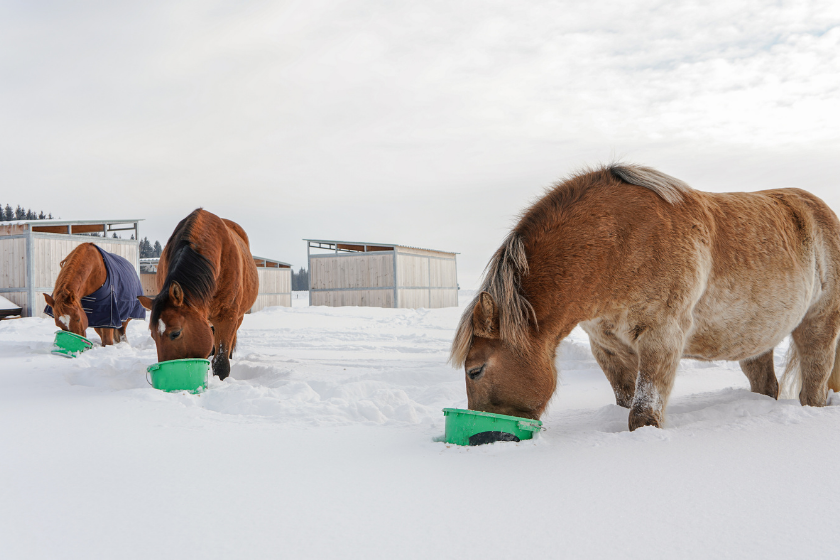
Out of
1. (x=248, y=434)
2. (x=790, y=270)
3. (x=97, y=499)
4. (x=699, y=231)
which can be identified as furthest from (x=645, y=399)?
(x=97, y=499)

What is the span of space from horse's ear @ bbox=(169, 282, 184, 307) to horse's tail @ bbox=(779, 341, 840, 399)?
4909mm

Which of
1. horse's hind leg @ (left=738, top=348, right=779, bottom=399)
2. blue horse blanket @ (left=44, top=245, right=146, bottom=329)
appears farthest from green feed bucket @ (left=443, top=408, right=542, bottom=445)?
blue horse blanket @ (left=44, top=245, right=146, bottom=329)

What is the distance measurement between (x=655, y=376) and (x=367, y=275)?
1824 cm

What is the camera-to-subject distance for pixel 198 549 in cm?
144

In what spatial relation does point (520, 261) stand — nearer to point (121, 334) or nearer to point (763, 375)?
point (763, 375)

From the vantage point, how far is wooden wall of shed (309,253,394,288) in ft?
66.6

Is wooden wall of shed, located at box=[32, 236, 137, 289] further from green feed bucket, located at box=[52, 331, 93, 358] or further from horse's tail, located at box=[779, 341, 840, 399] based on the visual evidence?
horse's tail, located at box=[779, 341, 840, 399]

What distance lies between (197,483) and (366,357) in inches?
215

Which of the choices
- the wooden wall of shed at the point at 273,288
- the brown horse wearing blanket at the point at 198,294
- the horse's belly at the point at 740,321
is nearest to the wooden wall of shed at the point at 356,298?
the wooden wall of shed at the point at 273,288

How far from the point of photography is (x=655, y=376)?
8.61ft

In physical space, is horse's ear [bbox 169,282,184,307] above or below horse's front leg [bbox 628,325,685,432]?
above

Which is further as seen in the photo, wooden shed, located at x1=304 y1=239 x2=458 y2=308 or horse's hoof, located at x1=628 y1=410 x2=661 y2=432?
wooden shed, located at x1=304 y1=239 x2=458 y2=308

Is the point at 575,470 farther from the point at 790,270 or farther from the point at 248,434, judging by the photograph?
the point at 790,270

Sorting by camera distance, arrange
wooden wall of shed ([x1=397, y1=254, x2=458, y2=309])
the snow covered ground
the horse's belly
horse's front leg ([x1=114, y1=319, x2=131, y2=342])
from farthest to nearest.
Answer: wooden wall of shed ([x1=397, y1=254, x2=458, y2=309]), horse's front leg ([x1=114, y1=319, x2=131, y2=342]), the horse's belly, the snow covered ground
